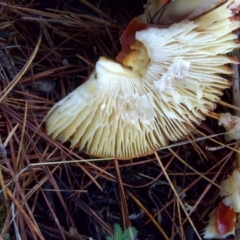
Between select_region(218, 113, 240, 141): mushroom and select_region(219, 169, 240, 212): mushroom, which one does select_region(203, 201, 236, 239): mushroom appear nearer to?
select_region(219, 169, 240, 212): mushroom

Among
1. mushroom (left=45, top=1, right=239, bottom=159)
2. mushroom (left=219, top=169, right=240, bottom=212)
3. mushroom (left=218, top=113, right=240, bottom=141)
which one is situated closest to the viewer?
mushroom (left=45, top=1, right=239, bottom=159)

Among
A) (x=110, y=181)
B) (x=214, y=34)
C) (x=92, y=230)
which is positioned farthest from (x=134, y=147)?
(x=214, y=34)

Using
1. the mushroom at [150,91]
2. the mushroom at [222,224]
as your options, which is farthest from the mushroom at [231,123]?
the mushroom at [222,224]

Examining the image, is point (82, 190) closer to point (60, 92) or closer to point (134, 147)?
point (134, 147)

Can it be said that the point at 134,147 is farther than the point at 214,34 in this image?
Yes

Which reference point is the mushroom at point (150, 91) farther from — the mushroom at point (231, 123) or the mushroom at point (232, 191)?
the mushroom at point (232, 191)

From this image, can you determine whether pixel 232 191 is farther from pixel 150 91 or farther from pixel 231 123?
pixel 150 91

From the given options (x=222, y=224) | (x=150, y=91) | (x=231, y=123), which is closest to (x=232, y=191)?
(x=222, y=224)

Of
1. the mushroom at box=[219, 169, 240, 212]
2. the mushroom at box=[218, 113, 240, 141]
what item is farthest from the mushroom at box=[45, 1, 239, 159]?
the mushroom at box=[219, 169, 240, 212]
